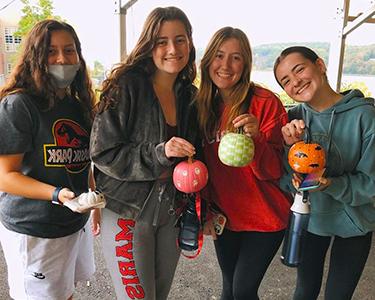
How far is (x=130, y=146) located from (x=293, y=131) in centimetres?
67

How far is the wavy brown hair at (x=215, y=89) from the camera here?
58.7 inches

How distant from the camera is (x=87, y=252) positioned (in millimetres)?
1785

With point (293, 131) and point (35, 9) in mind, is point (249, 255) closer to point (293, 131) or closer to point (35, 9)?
point (293, 131)

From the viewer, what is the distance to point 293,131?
53.4 inches

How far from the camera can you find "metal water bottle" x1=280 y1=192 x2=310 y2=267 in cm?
141

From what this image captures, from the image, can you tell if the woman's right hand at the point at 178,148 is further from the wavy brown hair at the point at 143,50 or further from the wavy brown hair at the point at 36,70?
the wavy brown hair at the point at 36,70

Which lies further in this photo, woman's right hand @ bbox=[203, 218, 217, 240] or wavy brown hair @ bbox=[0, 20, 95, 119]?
woman's right hand @ bbox=[203, 218, 217, 240]

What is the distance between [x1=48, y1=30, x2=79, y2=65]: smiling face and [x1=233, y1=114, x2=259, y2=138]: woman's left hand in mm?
794

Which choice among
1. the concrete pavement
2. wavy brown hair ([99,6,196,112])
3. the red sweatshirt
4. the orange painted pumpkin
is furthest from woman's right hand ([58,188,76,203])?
the concrete pavement

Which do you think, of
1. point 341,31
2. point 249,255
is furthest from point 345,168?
point 341,31

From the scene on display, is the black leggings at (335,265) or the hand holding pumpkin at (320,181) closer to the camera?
the hand holding pumpkin at (320,181)

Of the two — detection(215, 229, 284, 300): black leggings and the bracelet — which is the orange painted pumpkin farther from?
the bracelet

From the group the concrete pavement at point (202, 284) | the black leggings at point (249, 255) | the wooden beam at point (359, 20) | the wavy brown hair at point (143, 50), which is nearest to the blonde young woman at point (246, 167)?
the black leggings at point (249, 255)

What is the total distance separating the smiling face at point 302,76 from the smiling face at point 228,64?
20cm
